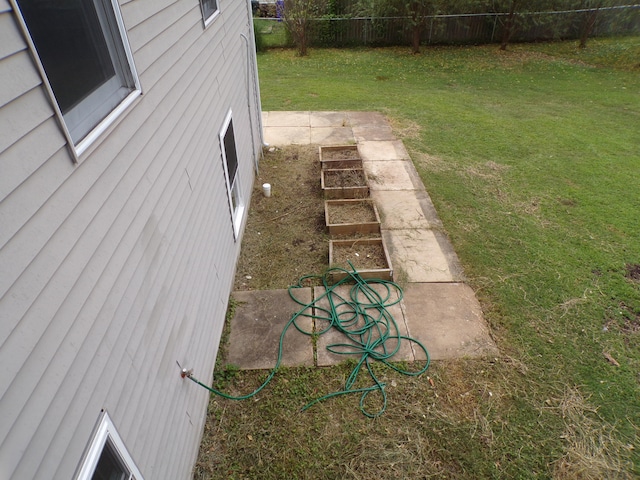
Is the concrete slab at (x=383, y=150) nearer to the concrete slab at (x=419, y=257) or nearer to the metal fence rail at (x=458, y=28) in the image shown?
the concrete slab at (x=419, y=257)

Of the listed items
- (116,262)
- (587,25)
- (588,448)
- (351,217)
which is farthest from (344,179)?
(587,25)

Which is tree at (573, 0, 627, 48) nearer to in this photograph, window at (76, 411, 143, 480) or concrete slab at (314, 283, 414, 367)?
concrete slab at (314, 283, 414, 367)

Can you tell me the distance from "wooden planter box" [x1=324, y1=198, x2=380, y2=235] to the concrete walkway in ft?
0.81

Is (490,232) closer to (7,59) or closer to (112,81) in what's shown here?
(112,81)

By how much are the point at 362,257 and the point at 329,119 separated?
540cm

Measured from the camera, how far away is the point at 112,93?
199 centimetres

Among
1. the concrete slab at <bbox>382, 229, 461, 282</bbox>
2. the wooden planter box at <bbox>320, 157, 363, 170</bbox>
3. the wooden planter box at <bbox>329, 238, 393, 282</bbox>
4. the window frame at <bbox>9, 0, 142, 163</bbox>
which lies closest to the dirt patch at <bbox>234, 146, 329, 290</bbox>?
the wooden planter box at <bbox>329, 238, 393, 282</bbox>

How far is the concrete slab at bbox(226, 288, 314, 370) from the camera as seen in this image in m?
3.88

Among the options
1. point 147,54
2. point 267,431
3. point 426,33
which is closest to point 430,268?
point 267,431

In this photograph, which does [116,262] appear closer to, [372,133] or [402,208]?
[402,208]

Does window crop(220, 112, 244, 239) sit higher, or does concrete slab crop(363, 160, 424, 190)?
window crop(220, 112, 244, 239)

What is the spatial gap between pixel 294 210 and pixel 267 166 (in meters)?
1.73

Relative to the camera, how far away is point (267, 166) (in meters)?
7.48

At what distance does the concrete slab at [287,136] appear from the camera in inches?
331
